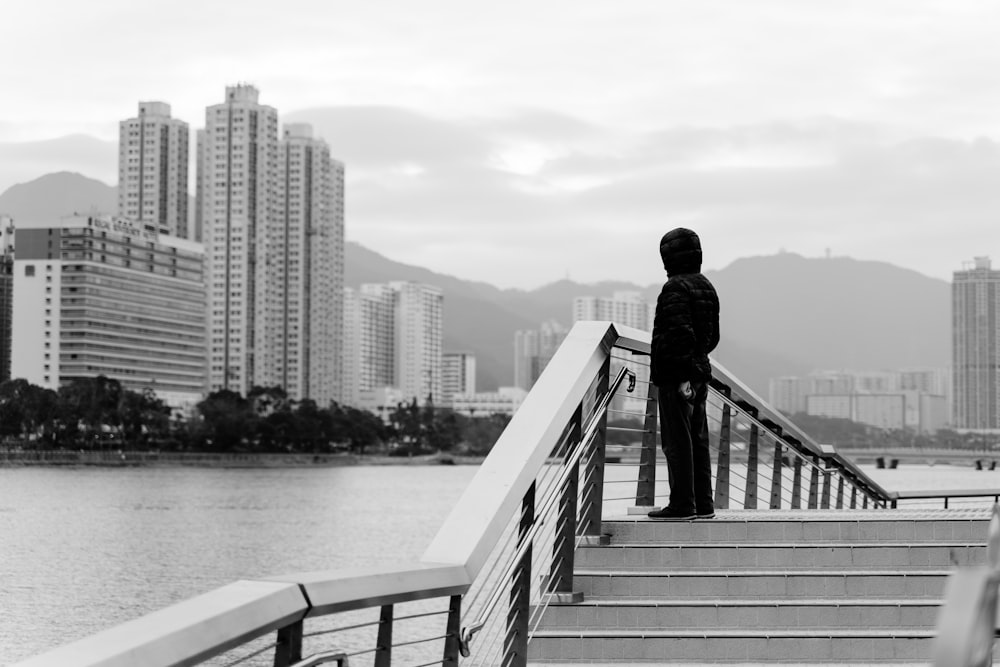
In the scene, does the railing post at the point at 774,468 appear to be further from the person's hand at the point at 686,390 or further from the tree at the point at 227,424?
the tree at the point at 227,424

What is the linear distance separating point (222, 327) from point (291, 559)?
4983 inches

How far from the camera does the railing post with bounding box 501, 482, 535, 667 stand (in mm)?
4035

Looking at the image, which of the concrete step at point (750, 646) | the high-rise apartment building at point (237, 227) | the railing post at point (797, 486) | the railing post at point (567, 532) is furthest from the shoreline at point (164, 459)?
the concrete step at point (750, 646)

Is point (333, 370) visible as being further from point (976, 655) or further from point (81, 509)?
point (976, 655)

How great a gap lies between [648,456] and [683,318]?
0.88 metres

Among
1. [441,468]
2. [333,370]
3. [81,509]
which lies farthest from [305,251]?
[81,509]

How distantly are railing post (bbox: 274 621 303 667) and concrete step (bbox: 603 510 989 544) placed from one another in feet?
12.8

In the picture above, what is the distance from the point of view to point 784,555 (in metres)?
6.09

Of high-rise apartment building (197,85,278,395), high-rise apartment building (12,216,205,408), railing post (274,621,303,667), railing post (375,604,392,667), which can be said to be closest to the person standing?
railing post (375,604,392,667)

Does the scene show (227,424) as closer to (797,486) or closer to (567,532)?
(797,486)

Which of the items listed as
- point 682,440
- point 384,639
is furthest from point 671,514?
point 384,639

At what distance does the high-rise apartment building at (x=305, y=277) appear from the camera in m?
168

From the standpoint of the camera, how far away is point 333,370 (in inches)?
6875

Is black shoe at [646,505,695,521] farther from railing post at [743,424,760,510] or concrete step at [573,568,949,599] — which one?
railing post at [743,424,760,510]
